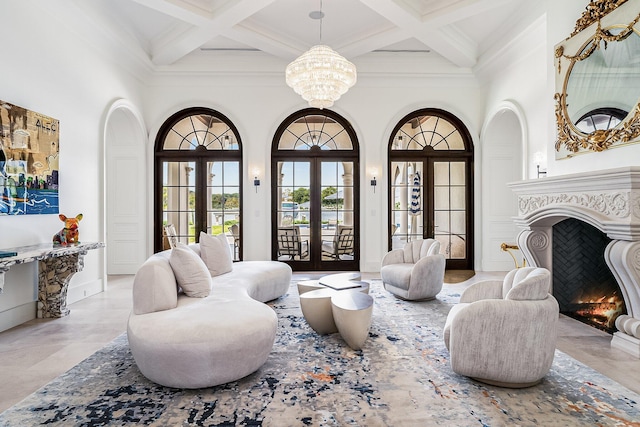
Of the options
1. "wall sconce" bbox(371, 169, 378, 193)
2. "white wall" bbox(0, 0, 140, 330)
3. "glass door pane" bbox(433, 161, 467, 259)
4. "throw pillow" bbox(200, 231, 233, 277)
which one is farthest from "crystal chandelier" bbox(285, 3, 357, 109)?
"glass door pane" bbox(433, 161, 467, 259)

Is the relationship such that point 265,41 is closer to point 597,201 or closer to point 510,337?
point 597,201

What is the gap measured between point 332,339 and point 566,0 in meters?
4.44

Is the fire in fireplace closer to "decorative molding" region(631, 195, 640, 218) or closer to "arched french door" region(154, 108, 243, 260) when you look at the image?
"decorative molding" region(631, 195, 640, 218)

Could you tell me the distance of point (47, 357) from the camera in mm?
3051

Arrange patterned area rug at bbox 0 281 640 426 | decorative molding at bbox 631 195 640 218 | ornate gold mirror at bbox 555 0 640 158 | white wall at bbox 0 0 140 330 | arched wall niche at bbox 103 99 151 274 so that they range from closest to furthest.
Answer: patterned area rug at bbox 0 281 640 426, decorative molding at bbox 631 195 640 218, ornate gold mirror at bbox 555 0 640 158, white wall at bbox 0 0 140 330, arched wall niche at bbox 103 99 151 274

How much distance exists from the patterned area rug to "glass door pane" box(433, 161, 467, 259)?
4404 mm

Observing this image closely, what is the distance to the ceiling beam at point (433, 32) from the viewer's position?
4.81m

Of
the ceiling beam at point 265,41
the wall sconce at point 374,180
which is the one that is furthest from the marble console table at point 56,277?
the wall sconce at point 374,180

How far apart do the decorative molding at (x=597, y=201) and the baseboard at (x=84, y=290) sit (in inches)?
233

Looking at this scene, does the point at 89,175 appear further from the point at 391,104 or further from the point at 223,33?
the point at 391,104

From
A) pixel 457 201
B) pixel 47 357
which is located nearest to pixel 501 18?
pixel 457 201

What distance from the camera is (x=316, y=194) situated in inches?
287

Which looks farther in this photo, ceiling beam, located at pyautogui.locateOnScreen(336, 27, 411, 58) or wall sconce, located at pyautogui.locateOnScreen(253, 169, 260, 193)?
wall sconce, located at pyautogui.locateOnScreen(253, 169, 260, 193)

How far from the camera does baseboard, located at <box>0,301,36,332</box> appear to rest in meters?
3.79
